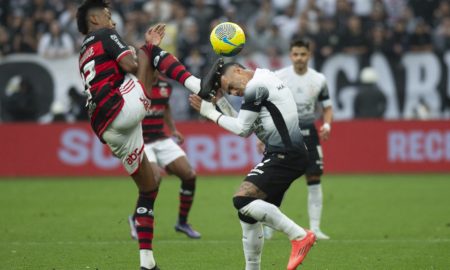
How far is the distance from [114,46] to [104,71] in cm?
29

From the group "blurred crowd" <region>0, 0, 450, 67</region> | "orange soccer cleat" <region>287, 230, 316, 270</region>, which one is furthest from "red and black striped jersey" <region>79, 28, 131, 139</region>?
"blurred crowd" <region>0, 0, 450, 67</region>

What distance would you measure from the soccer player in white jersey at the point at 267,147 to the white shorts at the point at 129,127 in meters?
0.57

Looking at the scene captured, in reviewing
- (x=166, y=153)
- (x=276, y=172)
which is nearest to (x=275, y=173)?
(x=276, y=172)

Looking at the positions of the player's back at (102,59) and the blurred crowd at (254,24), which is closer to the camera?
the player's back at (102,59)

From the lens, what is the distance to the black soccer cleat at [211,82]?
8.90m

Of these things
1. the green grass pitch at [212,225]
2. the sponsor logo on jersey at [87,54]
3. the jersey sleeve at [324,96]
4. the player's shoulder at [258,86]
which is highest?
the sponsor logo on jersey at [87,54]

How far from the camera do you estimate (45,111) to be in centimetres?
2333

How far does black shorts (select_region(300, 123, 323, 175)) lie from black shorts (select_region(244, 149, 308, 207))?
3.86 metres

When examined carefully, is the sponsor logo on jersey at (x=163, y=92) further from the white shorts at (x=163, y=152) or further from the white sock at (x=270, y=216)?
the white sock at (x=270, y=216)

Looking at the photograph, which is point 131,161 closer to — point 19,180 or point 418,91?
point 19,180

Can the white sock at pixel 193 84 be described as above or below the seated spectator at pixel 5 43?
above

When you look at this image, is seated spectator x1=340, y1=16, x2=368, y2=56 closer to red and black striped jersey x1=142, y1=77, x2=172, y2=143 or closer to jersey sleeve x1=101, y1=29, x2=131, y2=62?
red and black striped jersey x1=142, y1=77, x2=172, y2=143

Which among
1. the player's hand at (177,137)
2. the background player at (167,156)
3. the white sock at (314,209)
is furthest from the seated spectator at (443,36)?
the background player at (167,156)

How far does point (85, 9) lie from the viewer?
929cm
